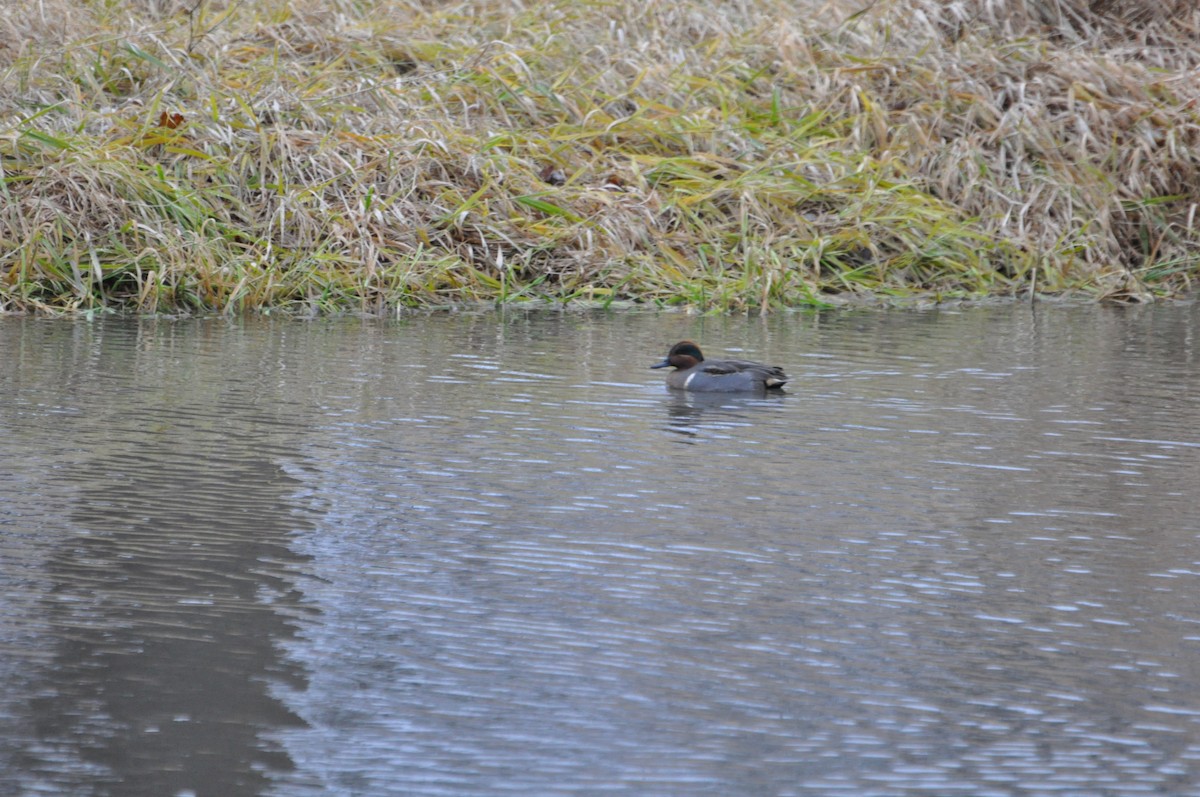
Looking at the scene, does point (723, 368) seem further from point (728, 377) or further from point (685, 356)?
point (685, 356)

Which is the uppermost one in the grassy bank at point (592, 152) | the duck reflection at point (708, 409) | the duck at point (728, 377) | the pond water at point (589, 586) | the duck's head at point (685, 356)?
the grassy bank at point (592, 152)

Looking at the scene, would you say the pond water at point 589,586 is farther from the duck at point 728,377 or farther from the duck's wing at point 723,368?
the duck's wing at point 723,368

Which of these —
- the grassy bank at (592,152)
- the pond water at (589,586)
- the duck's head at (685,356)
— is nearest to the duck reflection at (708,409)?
the pond water at (589,586)

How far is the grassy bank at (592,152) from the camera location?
12.7 metres

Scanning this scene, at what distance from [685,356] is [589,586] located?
13.6 ft

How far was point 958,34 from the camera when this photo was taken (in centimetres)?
1761

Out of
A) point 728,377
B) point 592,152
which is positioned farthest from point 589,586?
point 592,152

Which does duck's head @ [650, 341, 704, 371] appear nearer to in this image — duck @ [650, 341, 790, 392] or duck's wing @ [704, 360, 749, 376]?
duck @ [650, 341, 790, 392]

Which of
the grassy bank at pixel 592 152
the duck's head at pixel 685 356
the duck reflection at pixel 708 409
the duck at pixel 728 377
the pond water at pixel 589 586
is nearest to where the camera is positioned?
the pond water at pixel 589 586

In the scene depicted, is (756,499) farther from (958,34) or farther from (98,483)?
(958,34)

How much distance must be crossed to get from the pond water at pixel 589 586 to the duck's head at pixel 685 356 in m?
0.31

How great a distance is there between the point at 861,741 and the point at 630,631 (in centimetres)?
88

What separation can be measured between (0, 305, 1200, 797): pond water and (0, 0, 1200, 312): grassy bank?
13.0 feet

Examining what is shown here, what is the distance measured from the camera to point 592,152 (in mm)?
14883
